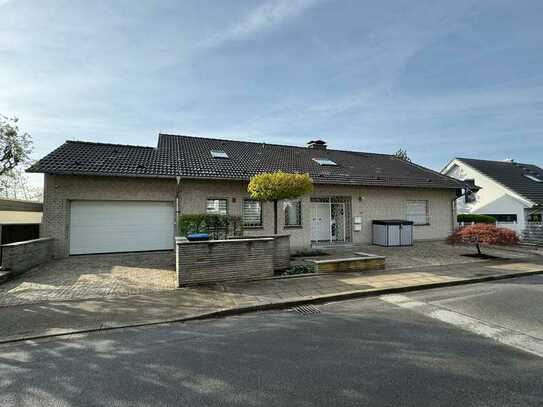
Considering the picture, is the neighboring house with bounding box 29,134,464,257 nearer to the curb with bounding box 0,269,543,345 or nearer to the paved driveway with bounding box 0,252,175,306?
the paved driveway with bounding box 0,252,175,306

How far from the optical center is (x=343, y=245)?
511 inches

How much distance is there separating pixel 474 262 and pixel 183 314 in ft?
31.5

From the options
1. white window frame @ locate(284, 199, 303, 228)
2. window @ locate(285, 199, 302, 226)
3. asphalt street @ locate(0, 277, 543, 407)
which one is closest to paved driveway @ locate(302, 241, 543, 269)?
white window frame @ locate(284, 199, 303, 228)

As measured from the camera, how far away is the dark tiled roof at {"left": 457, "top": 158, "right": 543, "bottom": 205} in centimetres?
1852

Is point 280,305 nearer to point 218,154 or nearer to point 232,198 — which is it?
point 232,198

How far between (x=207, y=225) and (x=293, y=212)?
15.6 ft

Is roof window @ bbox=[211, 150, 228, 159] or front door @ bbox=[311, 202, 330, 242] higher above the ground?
roof window @ bbox=[211, 150, 228, 159]

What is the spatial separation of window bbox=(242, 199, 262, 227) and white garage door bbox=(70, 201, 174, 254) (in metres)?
3.02

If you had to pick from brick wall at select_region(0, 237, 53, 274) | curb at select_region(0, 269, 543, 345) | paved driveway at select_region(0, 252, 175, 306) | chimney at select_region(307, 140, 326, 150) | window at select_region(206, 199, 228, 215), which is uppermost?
chimney at select_region(307, 140, 326, 150)

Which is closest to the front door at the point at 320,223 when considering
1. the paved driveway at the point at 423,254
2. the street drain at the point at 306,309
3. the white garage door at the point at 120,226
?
the paved driveway at the point at 423,254

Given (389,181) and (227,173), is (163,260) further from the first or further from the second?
(389,181)

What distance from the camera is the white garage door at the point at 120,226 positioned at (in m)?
10.3

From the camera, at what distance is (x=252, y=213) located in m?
12.2

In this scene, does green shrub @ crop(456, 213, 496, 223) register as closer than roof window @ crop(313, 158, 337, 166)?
No
